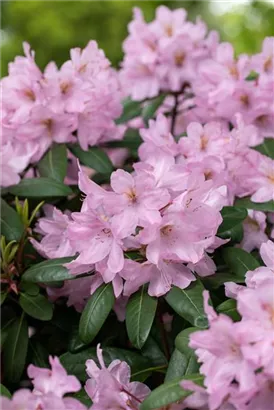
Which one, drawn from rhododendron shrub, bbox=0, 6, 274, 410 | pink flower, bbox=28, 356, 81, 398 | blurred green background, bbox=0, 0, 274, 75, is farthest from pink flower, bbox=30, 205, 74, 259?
blurred green background, bbox=0, 0, 274, 75

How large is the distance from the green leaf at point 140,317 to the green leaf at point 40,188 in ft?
0.93

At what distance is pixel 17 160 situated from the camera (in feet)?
4.29

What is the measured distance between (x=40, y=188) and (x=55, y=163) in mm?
87

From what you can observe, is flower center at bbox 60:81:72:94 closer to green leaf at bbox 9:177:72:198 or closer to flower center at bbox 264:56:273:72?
green leaf at bbox 9:177:72:198

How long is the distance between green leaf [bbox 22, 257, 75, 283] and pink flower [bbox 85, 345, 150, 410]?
17cm

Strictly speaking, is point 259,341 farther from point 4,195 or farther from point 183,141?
point 4,195

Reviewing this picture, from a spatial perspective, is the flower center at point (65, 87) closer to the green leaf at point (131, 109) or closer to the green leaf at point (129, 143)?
the green leaf at point (129, 143)

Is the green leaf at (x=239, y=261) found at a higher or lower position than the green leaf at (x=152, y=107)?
lower

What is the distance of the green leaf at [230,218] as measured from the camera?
1108mm

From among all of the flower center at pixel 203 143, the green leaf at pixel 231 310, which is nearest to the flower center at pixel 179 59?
the flower center at pixel 203 143

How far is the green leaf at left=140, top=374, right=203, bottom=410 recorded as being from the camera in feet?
2.70

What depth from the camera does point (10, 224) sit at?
1.21m

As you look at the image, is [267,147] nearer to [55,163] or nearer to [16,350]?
[55,163]

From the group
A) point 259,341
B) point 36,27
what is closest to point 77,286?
point 259,341
